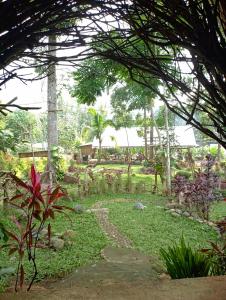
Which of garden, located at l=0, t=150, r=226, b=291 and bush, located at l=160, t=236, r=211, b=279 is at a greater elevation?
bush, located at l=160, t=236, r=211, b=279

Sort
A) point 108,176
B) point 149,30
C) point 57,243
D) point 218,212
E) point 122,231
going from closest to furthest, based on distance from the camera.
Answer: point 149,30 < point 57,243 < point 122,231 < point 218,212 < point 108,176

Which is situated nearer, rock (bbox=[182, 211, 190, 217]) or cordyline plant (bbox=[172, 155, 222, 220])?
cordyline plant (bbox=[172, 155, 222, 220])

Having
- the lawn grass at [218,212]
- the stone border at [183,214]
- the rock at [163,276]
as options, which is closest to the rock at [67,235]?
the rock at [163,276]

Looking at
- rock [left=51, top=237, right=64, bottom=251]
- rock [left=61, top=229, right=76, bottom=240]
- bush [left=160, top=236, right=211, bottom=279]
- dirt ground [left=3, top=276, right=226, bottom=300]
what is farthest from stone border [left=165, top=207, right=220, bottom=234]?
dirt ground [left=3, top=276, right=226, bottom=300]

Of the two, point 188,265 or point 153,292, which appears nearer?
point 153,292

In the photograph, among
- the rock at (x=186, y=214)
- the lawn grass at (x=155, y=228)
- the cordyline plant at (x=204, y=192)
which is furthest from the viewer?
the rock at (x=186, y=214)

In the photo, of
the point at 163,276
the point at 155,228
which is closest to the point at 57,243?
Result: the point at 163,276

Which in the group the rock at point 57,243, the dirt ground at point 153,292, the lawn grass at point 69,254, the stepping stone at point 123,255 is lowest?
the stepping stone at point 123,255

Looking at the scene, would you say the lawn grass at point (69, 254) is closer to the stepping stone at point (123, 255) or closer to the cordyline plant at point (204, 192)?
the stepping stone at point (123, 255)

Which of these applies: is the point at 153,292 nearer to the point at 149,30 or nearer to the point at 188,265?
the point at 149,30

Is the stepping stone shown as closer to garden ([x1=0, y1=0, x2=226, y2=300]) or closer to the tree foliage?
garden ([x1=0, y1=0, x2=226, y2=300])

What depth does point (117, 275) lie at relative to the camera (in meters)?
3.81

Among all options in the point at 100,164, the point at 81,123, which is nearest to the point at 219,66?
the point at 100,164

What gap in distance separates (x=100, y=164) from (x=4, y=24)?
19180mm
